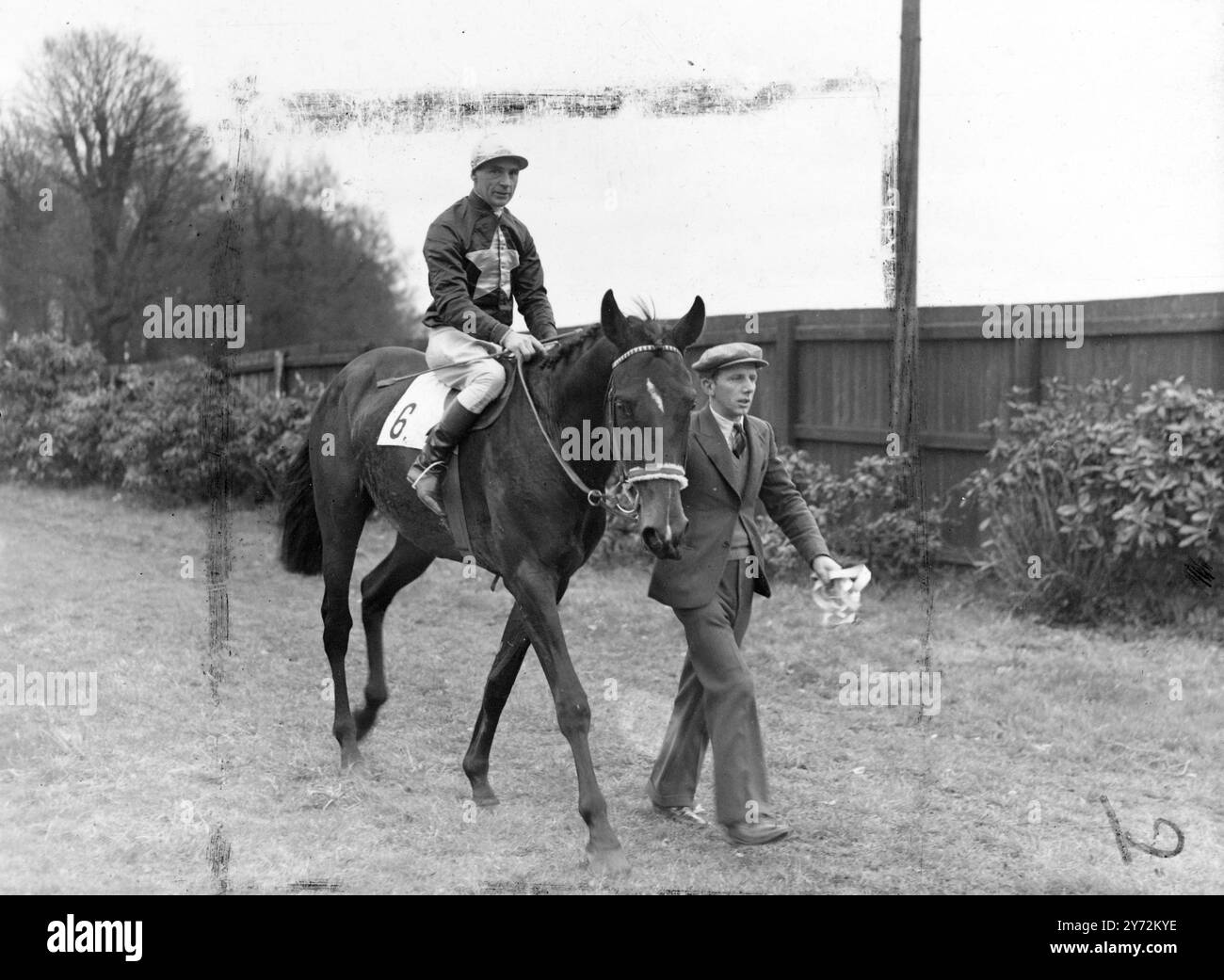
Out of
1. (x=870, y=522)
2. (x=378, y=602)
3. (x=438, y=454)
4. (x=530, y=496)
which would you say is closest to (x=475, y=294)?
(x=438, y=454)

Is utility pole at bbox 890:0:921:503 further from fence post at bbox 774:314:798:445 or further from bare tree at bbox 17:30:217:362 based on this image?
bare tree at bbox 17:30:217:362

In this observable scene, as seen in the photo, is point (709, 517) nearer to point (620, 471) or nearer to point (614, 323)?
point (620, 471)

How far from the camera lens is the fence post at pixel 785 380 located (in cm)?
1084

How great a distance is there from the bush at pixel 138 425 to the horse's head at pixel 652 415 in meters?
8.33

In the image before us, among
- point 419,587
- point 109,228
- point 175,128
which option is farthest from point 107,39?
point 419,587

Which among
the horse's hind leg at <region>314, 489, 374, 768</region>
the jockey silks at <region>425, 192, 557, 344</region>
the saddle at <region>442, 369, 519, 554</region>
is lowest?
the horse's hind leg at <region>314, 489, 374, 768</region>

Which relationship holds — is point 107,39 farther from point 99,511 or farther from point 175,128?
point 99,511

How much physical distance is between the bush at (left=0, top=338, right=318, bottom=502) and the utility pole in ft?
20.2

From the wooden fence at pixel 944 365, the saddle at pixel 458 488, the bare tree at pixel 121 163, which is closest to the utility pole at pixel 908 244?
the wooden fence at pixel 944 365

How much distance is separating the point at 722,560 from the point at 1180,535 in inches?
176

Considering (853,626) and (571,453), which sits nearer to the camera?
(571,453)

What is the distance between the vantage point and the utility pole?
9.35 m

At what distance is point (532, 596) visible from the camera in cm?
506

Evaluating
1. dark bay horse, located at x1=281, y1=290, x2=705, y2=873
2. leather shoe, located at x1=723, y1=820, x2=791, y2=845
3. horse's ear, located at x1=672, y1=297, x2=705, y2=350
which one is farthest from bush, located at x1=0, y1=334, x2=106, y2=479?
leather shoe, located at x1=723, y1=820, x2=791, y2=845
